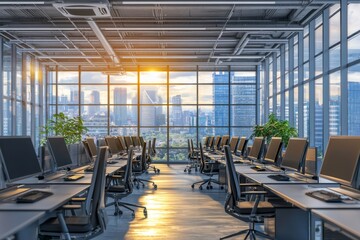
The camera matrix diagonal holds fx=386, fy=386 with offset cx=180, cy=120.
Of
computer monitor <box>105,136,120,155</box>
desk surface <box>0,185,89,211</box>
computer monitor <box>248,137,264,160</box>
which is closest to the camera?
desk surface <box>0,185,89,211</box>

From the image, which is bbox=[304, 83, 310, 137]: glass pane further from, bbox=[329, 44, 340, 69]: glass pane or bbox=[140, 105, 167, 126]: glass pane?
bbox=[140, 105, 167, 126]: glass pane

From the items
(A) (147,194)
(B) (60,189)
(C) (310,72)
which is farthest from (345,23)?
(B) (60,189)

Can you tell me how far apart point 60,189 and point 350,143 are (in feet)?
8.65

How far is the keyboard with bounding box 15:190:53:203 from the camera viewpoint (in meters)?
2.95

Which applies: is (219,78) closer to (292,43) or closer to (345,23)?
(292,43)

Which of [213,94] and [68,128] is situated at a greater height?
[213,94]

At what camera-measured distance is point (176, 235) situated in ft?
15.9

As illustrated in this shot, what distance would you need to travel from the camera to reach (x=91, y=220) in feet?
10.6

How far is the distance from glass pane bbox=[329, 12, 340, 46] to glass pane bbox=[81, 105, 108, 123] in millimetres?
9865

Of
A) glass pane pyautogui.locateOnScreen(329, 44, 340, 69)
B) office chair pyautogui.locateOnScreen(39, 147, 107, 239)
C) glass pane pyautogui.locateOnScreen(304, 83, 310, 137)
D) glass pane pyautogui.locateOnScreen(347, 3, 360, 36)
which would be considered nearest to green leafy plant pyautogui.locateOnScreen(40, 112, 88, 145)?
glass pane pyautogui.locateOnScreen(304, 83, 310, 137)

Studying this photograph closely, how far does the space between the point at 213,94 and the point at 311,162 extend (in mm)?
11982

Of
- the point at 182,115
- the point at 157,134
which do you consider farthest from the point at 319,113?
the point at 157,134

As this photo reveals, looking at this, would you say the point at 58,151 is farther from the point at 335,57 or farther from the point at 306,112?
the point at 306,112

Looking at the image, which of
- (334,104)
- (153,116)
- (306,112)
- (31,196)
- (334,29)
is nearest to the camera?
(31,196)
